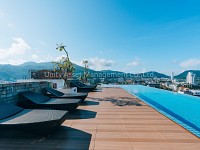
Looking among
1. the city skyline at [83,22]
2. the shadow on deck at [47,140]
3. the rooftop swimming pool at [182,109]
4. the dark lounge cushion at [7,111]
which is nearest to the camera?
the shadow on deck at [47,140]

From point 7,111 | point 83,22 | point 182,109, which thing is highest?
point 83,22

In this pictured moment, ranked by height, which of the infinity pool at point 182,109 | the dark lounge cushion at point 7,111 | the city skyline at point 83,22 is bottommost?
the infinity pool at point 182,109

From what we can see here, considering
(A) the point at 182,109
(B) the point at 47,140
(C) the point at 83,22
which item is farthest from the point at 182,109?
(C) the point at 83,22

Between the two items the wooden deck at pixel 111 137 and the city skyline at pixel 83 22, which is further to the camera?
the city skyline at pixel 83 22

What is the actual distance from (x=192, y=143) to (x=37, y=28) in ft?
39.6

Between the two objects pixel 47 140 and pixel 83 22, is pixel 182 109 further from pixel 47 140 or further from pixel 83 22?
pixel 83 22

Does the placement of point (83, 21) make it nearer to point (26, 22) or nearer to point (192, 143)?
point (26, 22)

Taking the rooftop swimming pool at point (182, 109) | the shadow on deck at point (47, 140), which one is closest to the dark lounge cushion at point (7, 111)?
the shadow on deck at point (47, 140)

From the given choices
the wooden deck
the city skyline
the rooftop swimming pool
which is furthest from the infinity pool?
the city skyline

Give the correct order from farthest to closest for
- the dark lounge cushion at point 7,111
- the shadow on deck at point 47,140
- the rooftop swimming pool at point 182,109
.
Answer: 1. the rooftop swimming pool at point 182,109
2. the dark lounge cushion at point 7,111
3. the shadow on deck at point 47,140

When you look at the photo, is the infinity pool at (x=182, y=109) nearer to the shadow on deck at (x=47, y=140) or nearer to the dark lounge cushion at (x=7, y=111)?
the shadow on deck at (x=47, y=140)

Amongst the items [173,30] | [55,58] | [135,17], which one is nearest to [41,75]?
[55,58]

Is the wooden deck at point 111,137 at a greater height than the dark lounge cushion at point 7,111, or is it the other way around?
the dark lounge cushion at point 7,111

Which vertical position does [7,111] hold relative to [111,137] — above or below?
above
